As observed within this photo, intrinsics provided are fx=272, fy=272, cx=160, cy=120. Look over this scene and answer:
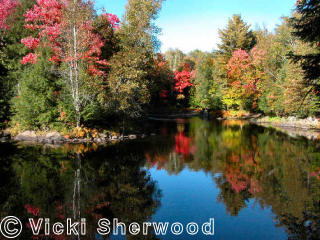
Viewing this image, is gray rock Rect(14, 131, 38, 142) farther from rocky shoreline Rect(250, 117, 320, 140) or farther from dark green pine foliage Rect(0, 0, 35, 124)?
rocky shoreline Rect(250, 117, 320, 140)

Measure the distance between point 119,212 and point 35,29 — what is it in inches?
976

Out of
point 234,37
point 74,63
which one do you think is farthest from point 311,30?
point 234,37

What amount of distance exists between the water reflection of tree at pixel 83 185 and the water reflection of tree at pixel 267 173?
2.65 m

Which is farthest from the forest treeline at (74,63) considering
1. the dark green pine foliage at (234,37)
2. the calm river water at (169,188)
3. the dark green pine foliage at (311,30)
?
the dark green pine foliage at (234,37)

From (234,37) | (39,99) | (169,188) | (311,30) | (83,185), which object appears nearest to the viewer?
(311,30)

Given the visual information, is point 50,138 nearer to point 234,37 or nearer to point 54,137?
point 54,137

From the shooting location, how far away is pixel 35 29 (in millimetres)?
27250

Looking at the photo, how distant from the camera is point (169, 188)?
11578mm

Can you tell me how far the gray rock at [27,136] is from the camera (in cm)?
2204

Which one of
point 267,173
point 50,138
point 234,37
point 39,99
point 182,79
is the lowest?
point 267,173

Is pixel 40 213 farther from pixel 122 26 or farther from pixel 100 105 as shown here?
pixel 122 26

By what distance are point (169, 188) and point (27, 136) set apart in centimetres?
1570

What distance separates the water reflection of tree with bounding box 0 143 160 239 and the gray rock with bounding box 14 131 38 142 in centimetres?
471

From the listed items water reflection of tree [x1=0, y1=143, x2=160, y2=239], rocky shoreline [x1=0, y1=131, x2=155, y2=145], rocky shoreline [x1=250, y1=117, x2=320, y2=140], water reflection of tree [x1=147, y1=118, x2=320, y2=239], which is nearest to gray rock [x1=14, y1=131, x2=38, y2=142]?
rocky shoreline [x1=0, y1=131, x2=155, y2=145]
